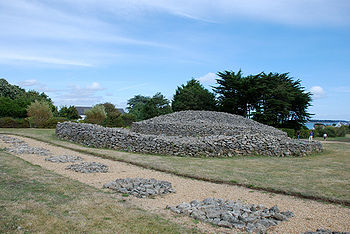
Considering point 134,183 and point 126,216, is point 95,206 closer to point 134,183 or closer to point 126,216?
point 126,216

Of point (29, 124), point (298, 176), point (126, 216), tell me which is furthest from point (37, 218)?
point (29, 124)

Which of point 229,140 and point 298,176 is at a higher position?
point 229,140

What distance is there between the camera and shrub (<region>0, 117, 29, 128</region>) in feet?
78.9

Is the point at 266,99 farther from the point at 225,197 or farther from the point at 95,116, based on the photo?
the point at 225,197

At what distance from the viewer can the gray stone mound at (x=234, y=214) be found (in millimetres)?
4594

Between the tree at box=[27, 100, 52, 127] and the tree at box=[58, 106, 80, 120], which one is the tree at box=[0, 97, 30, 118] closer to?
the tree at box=[27, 100, 52, 127]

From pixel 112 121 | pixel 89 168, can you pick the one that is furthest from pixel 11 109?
pixel 89 168

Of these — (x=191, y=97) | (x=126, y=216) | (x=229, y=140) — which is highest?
(x=191, y=97)

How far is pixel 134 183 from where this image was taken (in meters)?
6.93

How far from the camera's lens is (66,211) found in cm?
491

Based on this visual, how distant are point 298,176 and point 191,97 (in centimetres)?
2874

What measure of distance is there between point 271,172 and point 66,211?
6720 millimetres

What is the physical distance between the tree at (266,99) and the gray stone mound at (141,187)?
82.0ft

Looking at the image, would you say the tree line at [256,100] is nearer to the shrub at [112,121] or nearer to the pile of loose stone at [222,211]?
the shrub at [112,121]
